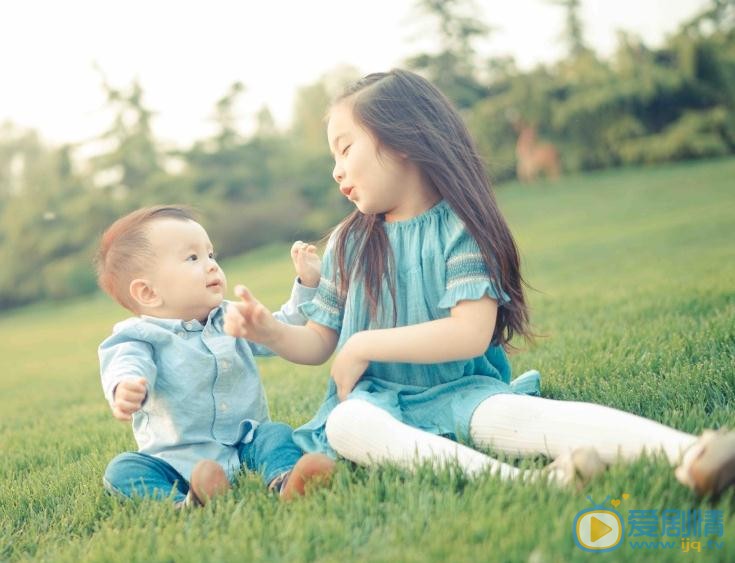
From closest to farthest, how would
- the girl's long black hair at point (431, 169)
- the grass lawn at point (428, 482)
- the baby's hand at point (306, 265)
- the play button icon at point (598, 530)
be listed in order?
the play button icon at point (598, 530) → the grass lawn at point (428, 482) → the girl's long black hair at point (431, 169) → the baby's hand at point (306, 265)

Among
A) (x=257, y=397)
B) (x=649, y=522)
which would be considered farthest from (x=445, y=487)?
(x=257, y=397)

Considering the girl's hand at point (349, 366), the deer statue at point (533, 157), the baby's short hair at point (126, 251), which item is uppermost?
the baby's short hair at point (126, 251)

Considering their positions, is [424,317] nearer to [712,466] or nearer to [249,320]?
[249,320]

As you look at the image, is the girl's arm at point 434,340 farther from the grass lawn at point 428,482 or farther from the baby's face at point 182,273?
the baby's face at point 182,273

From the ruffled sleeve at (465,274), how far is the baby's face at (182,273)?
30.0 inches

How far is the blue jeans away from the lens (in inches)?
85.4

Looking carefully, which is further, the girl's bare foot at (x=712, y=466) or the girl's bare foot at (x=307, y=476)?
the girl's bare foot at (x=307, y=476)

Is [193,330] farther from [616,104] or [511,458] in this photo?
[616,104]

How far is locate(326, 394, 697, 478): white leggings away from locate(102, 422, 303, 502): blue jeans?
0.70ft

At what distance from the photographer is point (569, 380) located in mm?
2865

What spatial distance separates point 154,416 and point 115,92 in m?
23.0

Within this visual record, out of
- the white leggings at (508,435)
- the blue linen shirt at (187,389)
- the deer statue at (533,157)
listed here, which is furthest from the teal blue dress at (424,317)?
the deer statue at (533,157)

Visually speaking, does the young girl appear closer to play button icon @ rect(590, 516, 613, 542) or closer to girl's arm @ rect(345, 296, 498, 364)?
girl's arm @ rect(345, 296, 498, 364)

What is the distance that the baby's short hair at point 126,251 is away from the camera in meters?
2.46
